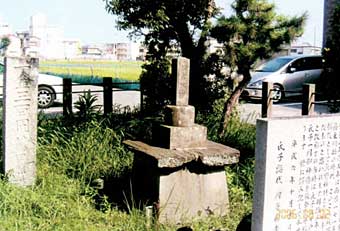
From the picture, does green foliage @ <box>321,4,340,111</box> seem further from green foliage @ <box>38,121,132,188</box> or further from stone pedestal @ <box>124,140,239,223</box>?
stone pedestal @ <box>124,140,239,223</box>

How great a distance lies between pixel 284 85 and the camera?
52.5 feet

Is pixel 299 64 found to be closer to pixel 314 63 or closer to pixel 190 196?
pixel 314 63

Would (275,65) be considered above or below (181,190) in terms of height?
above

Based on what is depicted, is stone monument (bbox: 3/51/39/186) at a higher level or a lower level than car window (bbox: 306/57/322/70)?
lower

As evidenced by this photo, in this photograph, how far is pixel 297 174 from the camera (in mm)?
3145

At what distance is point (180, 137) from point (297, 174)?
83.1 inches

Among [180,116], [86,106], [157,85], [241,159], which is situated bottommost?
[241,159]

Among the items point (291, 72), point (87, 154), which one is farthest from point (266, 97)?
point (291, 72)

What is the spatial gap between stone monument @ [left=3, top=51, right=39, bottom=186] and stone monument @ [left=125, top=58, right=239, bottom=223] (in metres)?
1.14

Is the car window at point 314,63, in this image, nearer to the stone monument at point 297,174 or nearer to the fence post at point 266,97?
the fence post at point 266,97

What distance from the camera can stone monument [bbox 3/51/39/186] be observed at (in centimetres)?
524

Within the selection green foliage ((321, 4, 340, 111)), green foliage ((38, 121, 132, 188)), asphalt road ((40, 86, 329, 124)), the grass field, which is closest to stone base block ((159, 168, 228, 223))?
green foliage ((38, 121, 132, 188))

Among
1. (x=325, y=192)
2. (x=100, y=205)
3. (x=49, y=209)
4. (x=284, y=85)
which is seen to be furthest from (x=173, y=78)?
(x=284, y=85)

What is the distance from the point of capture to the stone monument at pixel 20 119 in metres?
5.24
